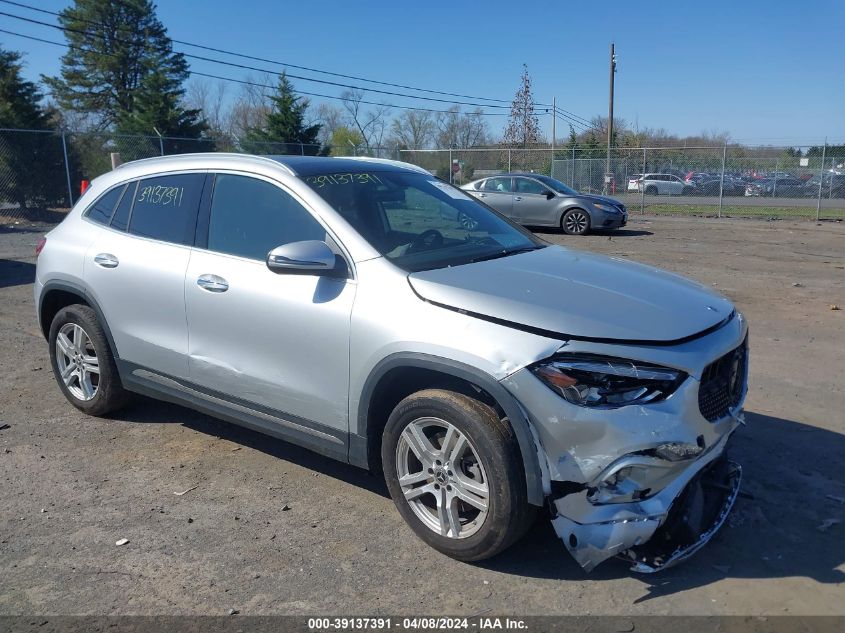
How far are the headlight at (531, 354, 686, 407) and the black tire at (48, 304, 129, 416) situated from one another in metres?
3.32

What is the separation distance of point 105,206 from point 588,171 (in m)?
25.0

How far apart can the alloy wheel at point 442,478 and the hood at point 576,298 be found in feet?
1.95

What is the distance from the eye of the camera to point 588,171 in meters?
28.2

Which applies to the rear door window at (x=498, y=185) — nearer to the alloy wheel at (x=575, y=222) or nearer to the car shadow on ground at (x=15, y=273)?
the alloy wheel at (x=575, y=222)

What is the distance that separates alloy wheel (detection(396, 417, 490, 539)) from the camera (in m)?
3.31

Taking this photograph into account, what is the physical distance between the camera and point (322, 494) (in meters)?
4.18

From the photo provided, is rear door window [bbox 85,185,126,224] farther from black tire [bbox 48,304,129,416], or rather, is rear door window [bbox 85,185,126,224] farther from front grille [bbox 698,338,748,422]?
front grille [bbox 698,338,748,422]

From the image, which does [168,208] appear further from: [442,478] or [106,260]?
[442,478]

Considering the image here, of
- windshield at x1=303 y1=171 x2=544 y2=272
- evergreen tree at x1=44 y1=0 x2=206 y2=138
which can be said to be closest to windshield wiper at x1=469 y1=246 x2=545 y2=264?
windshield at x1=303 y1=171 x2=544 y2=272

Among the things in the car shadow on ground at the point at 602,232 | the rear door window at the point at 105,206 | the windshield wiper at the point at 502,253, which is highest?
the rear door window at the point at 105,206

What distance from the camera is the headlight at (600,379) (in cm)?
299

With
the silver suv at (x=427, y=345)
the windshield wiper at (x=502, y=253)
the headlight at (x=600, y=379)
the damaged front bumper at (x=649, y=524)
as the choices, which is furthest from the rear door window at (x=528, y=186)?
the headlight at (x=600, y=379)

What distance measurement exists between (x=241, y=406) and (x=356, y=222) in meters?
1.26

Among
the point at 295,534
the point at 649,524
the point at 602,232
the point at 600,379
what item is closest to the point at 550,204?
the point at 602,232
